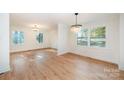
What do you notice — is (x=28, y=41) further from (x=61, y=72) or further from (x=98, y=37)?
(x=61, y=72)

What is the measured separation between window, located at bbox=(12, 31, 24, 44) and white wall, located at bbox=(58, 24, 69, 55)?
3817mm

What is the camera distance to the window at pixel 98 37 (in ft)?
17.1

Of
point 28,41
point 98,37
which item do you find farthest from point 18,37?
point 98,37

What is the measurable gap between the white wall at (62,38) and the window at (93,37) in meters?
0.96

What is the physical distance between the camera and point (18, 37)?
8.32m

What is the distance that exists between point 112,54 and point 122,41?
1248 millimetres

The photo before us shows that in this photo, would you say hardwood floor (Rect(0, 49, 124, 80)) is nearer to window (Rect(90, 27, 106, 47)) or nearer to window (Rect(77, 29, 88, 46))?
window (Rect(90, 27, 106, 47))

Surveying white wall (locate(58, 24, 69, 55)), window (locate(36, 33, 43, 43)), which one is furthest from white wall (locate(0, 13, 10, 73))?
window (locate(36, 33, 43, 43))

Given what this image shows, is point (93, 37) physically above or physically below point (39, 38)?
below

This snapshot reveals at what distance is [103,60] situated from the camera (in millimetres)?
5059

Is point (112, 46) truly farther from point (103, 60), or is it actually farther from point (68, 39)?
point (68, 39)

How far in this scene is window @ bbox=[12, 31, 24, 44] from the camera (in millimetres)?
8047

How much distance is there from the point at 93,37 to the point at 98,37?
14.6 inches

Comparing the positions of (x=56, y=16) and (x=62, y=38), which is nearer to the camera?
(x=56, y=16)
